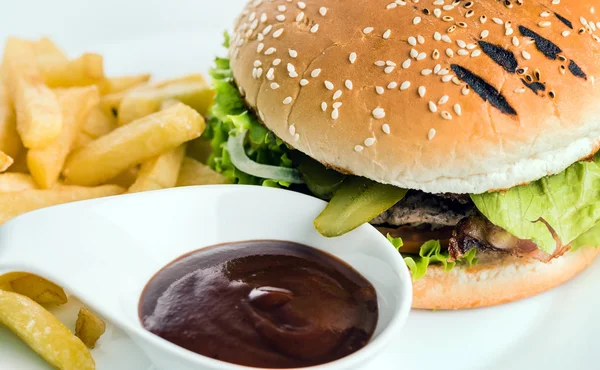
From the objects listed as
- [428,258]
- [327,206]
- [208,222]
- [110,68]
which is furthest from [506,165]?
[110,68]

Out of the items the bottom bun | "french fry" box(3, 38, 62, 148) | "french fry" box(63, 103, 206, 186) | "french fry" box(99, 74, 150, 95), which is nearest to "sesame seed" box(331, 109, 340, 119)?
the bottom bun

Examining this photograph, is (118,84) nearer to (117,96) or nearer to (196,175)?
(117,96)

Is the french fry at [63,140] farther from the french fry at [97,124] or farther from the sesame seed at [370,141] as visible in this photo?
the sesame seed at [370,141]

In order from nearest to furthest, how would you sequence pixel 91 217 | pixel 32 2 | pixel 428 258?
pixel 91 217 < pixel 428 258 < pixel 32 2

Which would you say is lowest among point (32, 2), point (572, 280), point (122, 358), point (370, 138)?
point (572, 280)

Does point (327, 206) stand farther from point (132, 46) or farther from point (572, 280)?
point (132, 46)

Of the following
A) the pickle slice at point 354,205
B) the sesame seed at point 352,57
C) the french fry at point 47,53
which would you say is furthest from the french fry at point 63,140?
Result: the sesame seed at point 352,57
